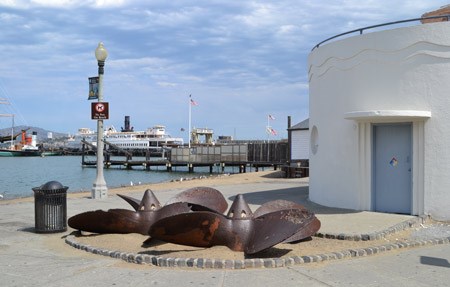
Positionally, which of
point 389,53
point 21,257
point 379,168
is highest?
point 389,53

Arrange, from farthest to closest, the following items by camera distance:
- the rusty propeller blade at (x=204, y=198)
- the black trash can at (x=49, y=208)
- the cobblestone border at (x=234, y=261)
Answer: the black trash can at (x=49, y=208) → the rusty propeller blade at (x=204, y=198) → the cobblestone border at (x=234, y=261)

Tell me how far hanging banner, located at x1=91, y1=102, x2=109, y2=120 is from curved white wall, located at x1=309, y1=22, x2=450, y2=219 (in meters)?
7.48

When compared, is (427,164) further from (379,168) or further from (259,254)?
(259,254)

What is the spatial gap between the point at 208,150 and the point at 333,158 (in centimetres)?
5057

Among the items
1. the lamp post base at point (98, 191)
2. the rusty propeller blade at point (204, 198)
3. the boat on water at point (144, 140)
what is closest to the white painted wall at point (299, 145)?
the lamp post base at point (98, 191)

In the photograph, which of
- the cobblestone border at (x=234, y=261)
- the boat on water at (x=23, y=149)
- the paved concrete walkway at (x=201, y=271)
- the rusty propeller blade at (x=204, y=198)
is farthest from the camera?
the boat on water at (x=23, y=149)

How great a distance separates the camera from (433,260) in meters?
7.56

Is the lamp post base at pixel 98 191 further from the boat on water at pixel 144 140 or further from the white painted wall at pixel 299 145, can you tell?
the boat on water at pixel 144 140

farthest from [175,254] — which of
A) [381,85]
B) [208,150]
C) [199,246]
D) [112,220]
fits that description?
[208,150]

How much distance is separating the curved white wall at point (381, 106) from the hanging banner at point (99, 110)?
7.48 metres

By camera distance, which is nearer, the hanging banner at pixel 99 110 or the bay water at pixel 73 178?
the hanging banner at pixel 99 110

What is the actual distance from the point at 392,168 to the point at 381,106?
153 cm

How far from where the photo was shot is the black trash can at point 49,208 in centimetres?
1018

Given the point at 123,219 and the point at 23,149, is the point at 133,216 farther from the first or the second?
the point at 23,149
